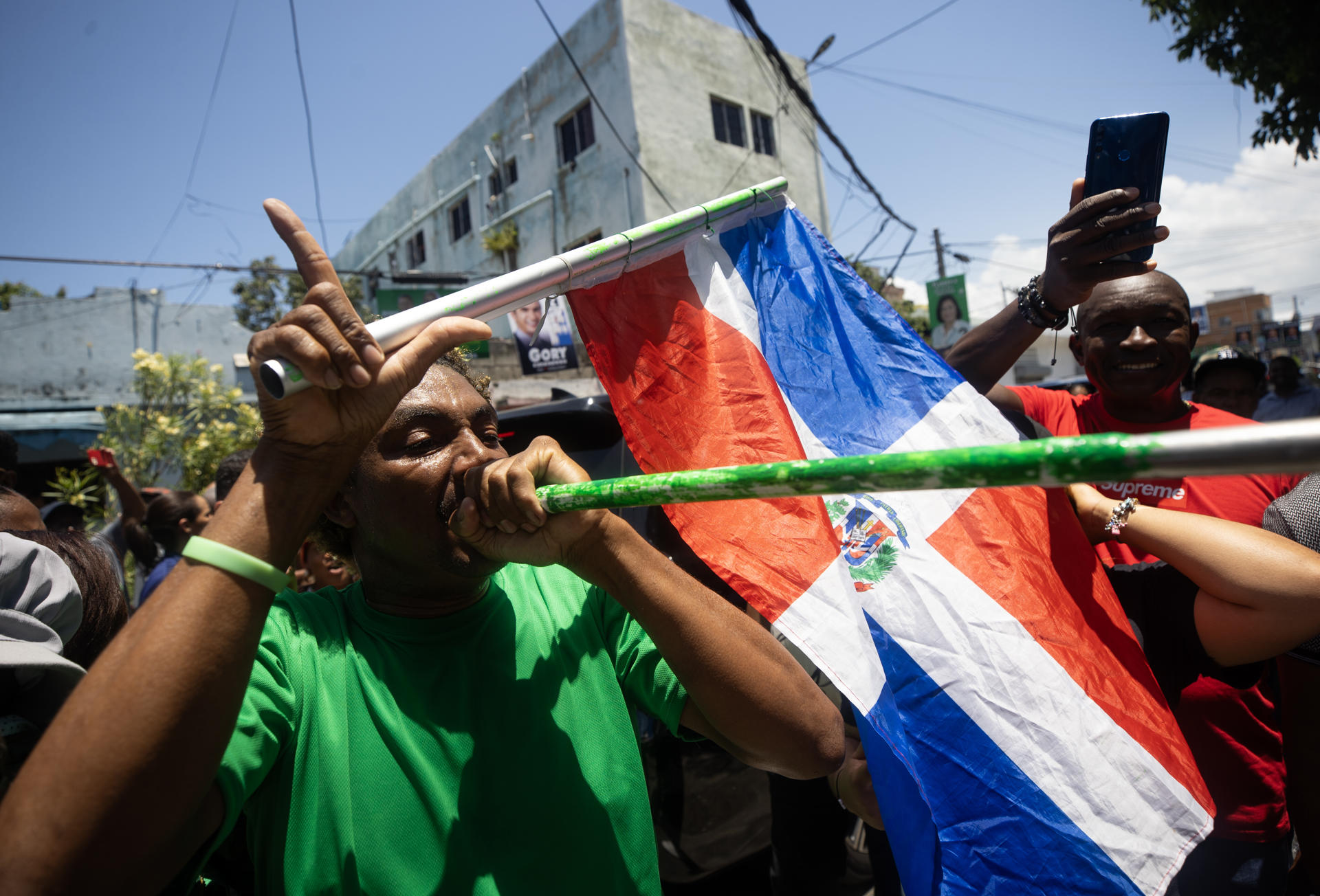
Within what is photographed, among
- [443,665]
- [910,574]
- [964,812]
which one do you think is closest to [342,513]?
[443,665]

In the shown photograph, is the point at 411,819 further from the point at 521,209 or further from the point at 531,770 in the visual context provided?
the point at 521,209

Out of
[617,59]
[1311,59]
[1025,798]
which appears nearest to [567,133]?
[617,59]

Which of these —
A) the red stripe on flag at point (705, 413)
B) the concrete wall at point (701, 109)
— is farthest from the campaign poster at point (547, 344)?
the red stripe on flag at point (705, 413)

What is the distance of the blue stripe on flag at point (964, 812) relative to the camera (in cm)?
149

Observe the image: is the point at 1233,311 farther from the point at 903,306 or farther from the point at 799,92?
the point at 799,92

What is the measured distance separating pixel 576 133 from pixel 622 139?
76.8 inches

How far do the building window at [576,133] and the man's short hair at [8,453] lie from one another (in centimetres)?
1621

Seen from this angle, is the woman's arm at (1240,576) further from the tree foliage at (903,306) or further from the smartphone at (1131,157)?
the tree foliage at (903,306)

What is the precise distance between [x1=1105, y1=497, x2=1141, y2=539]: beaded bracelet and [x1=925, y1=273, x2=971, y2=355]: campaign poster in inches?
775

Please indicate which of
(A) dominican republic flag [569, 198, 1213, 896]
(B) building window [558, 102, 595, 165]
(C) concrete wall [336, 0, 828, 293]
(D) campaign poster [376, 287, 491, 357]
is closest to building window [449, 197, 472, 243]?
(C) concrete wall [336, 0, 828, 293]

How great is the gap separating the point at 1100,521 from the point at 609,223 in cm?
1740

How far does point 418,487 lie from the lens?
145cm

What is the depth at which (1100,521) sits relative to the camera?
178 centimetres

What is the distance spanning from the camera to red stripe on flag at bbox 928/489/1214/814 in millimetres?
1600
